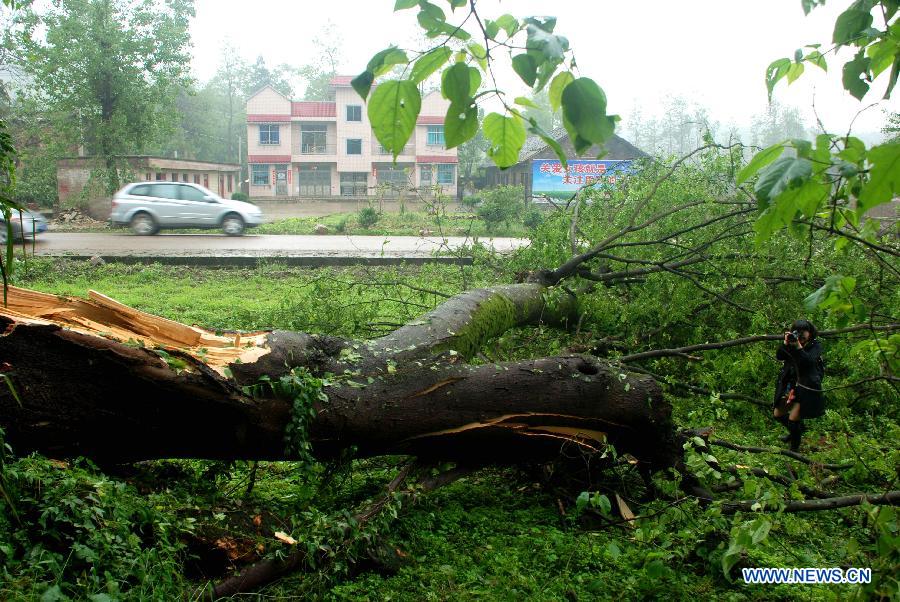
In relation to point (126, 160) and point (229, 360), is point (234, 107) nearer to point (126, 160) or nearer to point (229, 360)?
point (126, 160)

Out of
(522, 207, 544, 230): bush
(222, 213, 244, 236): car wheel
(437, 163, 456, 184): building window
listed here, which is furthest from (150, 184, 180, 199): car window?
(437, 163, 456, 184): building window

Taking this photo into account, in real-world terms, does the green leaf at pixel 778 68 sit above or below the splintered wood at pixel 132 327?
above

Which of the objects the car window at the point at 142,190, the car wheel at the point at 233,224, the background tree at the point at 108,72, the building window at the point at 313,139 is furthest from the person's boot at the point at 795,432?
the building window at the point at 313,139

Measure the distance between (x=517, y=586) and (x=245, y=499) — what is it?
1.32m

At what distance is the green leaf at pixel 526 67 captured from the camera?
1.22 meters

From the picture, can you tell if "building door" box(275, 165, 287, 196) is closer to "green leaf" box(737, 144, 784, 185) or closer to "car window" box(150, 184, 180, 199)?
"car window" box(150, 184, 180, 199)

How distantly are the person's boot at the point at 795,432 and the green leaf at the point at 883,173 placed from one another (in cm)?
371

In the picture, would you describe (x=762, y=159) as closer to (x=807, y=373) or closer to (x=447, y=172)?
(x=807, y=373)

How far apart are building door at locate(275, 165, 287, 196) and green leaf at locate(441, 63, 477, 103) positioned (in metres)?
44.7

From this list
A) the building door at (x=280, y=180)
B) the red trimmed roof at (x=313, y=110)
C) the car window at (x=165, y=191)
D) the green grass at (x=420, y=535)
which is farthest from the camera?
the building door at (x=280, y=180)

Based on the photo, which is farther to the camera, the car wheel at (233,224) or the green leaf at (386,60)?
the car wheel at (233,224)

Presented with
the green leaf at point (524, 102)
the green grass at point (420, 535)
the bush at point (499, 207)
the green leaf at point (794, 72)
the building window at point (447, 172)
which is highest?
the building window at point (447, 172)

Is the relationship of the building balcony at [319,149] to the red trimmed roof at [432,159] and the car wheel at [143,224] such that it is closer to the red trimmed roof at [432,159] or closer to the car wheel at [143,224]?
the red trimmed roof at [432,159]

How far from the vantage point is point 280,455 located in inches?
128
